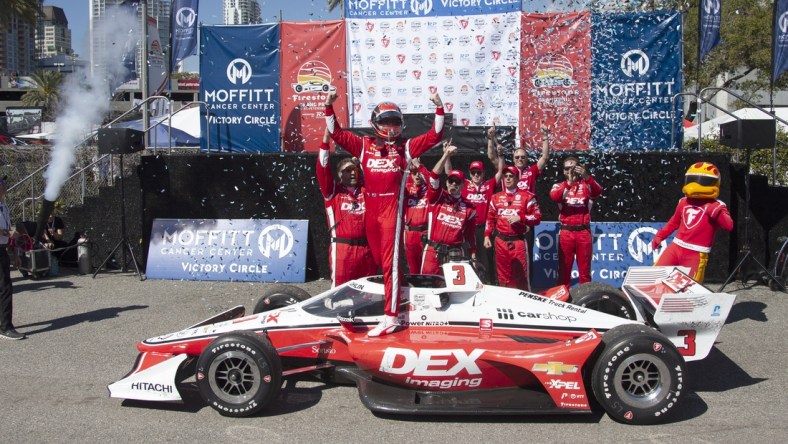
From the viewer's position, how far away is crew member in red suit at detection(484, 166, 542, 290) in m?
8.15

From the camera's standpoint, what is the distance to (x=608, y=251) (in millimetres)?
9984

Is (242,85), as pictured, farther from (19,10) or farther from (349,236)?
(349,236)

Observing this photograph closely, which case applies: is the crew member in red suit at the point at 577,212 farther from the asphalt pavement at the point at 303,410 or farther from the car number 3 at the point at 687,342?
the car number 3 at the point at 687,342

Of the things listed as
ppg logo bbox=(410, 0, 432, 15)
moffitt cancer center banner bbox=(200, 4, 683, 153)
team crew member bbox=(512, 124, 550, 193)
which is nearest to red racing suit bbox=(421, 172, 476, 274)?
team crew member bbox=(512, 124, 550, 193)

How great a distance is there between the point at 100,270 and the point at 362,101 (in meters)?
5.29

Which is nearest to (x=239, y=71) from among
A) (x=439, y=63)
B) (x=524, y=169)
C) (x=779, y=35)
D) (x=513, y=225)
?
(x=439, y=63)

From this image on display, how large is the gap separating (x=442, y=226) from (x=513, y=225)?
86cm

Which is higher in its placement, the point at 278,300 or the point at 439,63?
the point at 439,63

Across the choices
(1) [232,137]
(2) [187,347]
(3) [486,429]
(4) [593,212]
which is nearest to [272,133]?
(1) [232,137]

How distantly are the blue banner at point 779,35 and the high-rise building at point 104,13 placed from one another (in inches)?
422

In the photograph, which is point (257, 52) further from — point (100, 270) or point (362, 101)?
point (100, 270)

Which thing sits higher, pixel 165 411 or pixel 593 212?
pixel 593 212

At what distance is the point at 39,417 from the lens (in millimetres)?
5324

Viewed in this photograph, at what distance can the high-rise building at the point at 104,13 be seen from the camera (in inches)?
490
